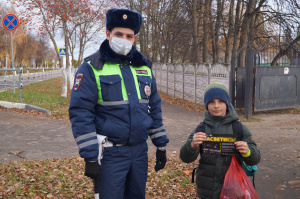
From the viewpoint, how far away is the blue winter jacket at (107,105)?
106 inches

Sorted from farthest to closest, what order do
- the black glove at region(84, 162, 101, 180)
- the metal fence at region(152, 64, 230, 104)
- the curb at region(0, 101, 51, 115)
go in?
the metal fence at region(152, 64, 230, 104), the curb at region(0, 101, 51, 115), the black glove at region(84, 162, 101, 180)

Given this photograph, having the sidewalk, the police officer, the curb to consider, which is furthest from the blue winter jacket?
the curb

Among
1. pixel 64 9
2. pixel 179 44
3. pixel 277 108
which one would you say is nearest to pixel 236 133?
pixel 277 108

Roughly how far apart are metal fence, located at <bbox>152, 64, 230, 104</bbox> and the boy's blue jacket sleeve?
10.7 meters

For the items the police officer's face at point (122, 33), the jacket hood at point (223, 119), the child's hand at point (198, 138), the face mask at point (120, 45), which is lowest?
the child's hand at point (198, 138)

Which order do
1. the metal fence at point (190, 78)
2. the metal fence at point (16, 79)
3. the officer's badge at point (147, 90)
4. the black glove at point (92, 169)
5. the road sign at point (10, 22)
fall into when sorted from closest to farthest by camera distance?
the black glove at point (92, 169), the officer's badge at point (147, 90), the road sign at point (10, 22), the metal fence at point (190, 78), the metal fence at point (16, 79)

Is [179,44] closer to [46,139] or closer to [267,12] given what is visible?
[267,12]

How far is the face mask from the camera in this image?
2.99 m

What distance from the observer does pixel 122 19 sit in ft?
9.85

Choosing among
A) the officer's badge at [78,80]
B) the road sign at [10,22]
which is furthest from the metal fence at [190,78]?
the officer's badge at [78,80]

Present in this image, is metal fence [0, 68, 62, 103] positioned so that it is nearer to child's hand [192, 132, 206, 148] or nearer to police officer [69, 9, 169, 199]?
police officer [69, 9, 169, 199]

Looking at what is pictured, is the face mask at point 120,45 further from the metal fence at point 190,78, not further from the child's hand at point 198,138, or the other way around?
the metal fence at point 190,78

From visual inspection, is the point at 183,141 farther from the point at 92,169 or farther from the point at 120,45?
the point at 92,169

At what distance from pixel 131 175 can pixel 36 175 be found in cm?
324
